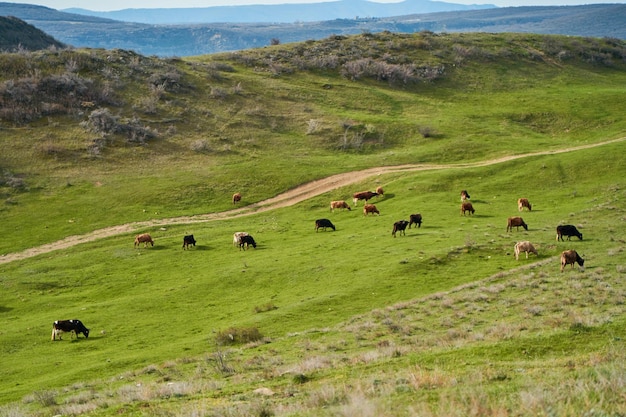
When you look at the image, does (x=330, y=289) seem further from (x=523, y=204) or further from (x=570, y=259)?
(x=523, y=204)

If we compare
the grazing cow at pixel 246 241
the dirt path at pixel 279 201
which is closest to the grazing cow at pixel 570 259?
the grazing cow at pixel 246 241

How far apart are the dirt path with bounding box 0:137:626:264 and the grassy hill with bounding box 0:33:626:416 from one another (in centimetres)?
103

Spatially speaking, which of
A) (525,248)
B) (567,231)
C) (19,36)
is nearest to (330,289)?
(525,248)

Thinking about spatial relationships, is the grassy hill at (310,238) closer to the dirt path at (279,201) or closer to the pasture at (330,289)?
the pasture at (330,289)

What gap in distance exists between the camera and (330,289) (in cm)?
3378

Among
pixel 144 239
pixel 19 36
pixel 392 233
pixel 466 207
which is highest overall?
pixel 19 36

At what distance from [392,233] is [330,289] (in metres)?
11.4

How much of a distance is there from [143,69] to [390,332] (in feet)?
230

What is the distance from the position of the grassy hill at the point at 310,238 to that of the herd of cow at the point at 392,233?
33.5 inches

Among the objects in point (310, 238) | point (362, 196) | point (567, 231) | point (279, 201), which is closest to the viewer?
point (567, 231)

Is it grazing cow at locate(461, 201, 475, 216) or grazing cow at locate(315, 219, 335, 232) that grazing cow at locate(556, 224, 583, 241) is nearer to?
grazing cow at locate(461, 201, 475, 216)

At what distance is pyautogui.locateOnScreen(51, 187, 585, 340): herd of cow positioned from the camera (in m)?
30.6

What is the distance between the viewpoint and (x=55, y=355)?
28594mm

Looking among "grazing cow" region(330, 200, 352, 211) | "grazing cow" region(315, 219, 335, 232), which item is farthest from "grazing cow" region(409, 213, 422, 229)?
"grazing cow" region(330, 200, 352, 211)
